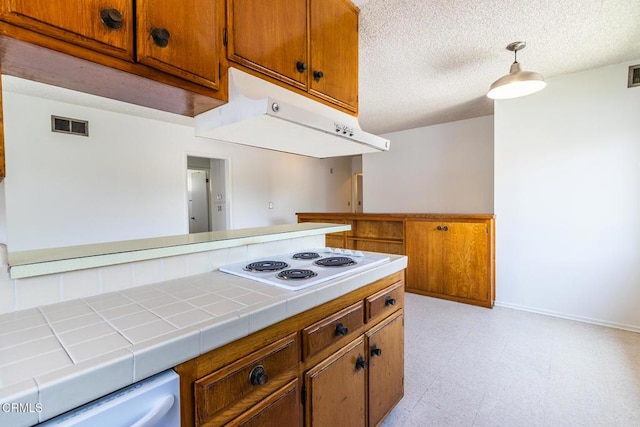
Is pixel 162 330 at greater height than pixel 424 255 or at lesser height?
greater

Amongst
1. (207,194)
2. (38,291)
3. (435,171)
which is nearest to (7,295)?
(38,291)

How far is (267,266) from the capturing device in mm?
1350

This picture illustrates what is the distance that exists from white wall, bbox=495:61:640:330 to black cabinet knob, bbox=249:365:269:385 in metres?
3.14

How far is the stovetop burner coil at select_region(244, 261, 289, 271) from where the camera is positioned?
4.32 feet

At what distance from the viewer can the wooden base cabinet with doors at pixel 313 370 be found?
2.43 ft

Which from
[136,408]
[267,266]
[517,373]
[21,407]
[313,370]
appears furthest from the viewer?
[517,373]

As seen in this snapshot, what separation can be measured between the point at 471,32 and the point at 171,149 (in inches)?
146

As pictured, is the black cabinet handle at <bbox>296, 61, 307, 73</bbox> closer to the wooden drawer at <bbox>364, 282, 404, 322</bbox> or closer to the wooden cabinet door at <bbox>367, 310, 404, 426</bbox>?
the wooden drawer at <bbox>364, 282, 404, 322</bbox>

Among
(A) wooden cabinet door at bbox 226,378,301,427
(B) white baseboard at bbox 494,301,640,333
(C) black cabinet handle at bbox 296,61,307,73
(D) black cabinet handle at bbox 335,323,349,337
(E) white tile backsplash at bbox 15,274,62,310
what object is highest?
(C) black cabinet handle at bbox 296,61,307,73

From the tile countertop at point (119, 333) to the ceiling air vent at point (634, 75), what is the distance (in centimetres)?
317

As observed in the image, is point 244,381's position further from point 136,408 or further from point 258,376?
point 136,408

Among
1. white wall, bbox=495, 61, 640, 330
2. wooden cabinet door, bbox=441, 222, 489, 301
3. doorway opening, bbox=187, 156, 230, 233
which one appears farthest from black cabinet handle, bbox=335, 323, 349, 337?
doorway opening, bbox=187, 156, 230, 233

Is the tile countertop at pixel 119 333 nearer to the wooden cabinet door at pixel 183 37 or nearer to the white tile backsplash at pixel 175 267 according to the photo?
the white tile backsplash at pixel 175 267

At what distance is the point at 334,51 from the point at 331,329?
1.46 meters
